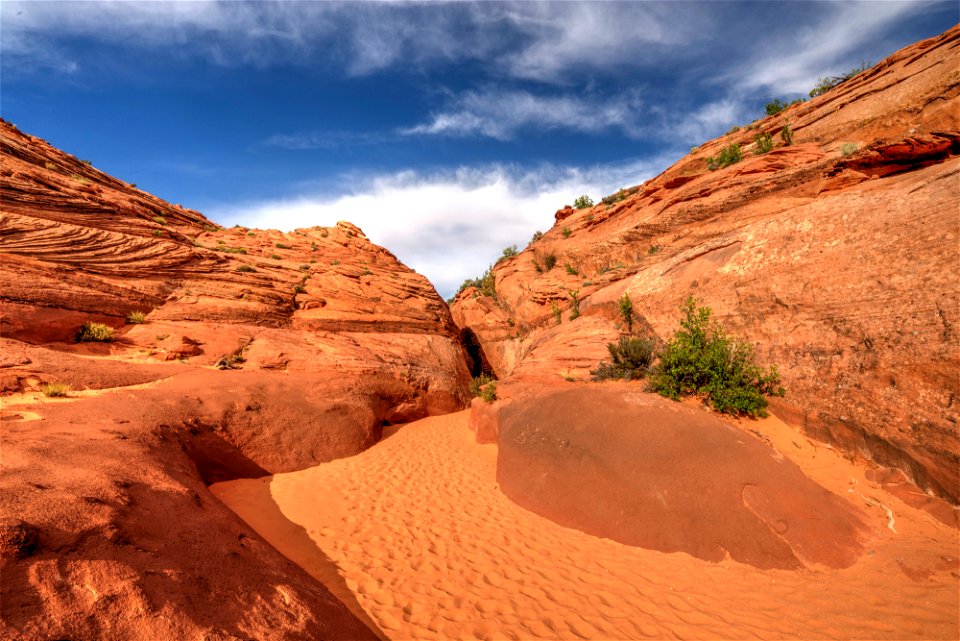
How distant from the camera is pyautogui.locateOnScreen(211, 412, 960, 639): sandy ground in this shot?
13.7 ft

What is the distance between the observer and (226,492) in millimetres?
6965

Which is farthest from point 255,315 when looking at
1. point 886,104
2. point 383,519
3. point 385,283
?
point 886,104

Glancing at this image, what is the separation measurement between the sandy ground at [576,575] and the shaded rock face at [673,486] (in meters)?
0.23

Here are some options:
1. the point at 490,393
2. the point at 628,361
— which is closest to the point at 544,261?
the point at 490,393

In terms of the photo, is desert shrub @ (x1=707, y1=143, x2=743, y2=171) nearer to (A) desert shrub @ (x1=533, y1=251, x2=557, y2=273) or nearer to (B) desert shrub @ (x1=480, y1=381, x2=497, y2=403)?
(A) desert shrub @ (x1=533, y1=251, x2=557, y2=273)

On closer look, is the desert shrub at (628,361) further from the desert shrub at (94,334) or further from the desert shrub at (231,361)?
the desert shrub at (94,334)

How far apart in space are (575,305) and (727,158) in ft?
34.5

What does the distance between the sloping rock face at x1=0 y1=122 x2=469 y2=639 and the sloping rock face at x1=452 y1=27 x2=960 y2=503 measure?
6.22 metres

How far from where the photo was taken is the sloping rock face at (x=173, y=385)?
2500 millimetres

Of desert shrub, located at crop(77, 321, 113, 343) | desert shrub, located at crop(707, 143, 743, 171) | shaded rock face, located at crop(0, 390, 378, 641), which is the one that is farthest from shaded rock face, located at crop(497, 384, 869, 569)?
desert shrub, located at crop(707, 143, 743, 171)

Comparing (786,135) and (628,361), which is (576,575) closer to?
(628,361)

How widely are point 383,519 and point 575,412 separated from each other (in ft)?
13.8

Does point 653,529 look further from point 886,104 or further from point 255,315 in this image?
point 886,104

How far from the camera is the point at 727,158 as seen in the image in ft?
58.0
